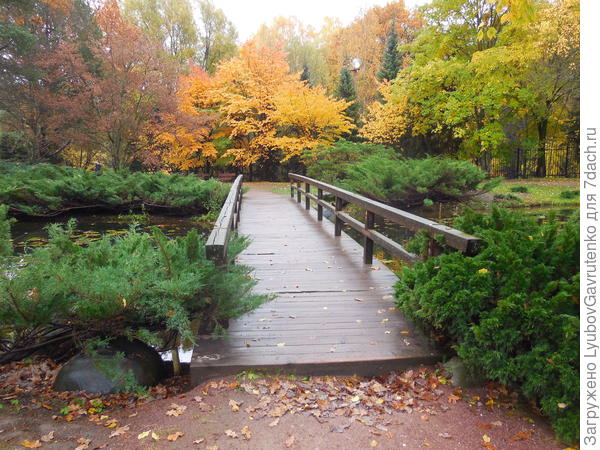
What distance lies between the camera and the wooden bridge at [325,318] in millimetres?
2982

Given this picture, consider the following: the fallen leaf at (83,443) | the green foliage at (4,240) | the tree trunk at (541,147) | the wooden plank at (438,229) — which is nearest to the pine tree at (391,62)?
the tree trunk at (541,147)

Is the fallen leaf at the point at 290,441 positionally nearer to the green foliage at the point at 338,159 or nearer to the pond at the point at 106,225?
the pond at the point at 106,225

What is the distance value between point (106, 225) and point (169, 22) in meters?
21.4

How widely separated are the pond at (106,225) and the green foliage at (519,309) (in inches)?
348

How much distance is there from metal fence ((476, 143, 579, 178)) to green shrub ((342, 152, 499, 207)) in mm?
13156

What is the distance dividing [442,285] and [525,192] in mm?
14471

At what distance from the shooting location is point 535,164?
24.0 m

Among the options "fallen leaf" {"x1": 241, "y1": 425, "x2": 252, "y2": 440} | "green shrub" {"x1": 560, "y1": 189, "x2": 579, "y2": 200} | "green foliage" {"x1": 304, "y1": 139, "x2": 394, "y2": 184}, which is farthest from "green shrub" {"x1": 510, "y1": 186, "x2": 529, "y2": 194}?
"fallen leaf" {"x1": 241, "y1": 425, "x2": 252, "y2": 440}

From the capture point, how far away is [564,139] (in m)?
24.3

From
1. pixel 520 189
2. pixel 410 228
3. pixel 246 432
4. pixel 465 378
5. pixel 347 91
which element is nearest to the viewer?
pixel 246 432

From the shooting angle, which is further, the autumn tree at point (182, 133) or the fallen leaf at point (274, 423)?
the autumn tree at point (182, 133)

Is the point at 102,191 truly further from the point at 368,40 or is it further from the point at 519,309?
the point at 368,40

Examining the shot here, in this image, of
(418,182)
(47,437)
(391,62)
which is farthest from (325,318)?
(391,62)
